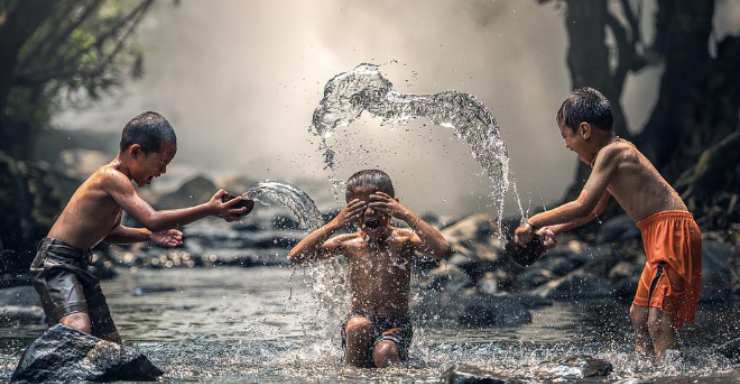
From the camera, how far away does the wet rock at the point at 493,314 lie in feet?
29.5

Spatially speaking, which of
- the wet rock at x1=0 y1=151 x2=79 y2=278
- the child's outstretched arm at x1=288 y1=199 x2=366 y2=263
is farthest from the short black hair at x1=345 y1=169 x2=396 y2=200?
the wet rock at x1=0 y1=151 x2=79 y2=278

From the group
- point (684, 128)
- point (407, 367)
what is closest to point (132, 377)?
point (407, 367)

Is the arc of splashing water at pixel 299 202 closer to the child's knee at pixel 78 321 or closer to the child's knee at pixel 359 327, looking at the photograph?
the child's knee at pixel 359 327

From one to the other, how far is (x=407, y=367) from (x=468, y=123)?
85.8 inches

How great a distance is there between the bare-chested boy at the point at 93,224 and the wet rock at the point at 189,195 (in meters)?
21.4

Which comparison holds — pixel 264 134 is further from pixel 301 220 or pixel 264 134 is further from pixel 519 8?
pixel 301 220

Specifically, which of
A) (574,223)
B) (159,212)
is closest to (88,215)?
(159,212)

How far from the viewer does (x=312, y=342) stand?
7727mm

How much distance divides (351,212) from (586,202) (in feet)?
4.32

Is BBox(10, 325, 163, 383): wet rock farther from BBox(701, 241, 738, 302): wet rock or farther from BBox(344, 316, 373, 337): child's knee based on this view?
BBox(701, 241, 738, 302): wet rock

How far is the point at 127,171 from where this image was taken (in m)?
6.03

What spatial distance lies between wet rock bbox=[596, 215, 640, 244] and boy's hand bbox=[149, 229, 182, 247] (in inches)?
354

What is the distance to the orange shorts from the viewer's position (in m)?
5.83

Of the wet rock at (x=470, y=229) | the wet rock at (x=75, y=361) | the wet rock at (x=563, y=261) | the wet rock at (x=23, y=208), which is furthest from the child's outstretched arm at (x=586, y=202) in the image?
the wet rock at (x=23, y=208)
